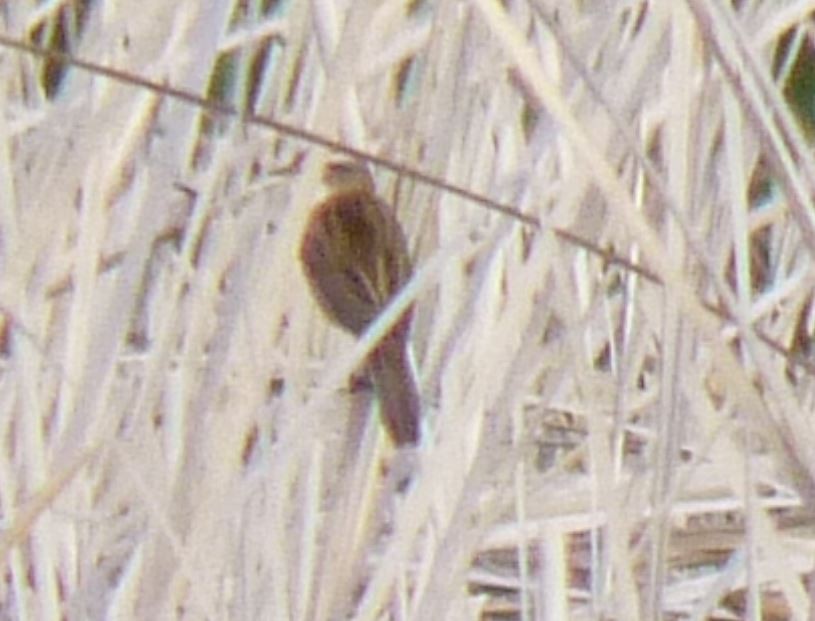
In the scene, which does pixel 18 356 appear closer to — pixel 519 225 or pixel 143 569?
pixel 143 569

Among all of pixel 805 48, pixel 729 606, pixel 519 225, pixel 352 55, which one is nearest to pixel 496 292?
pixel 519 225

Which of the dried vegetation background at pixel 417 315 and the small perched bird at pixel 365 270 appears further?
the small perched bird at pixel 365 270

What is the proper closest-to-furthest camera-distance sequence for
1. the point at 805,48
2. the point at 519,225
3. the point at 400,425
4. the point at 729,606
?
the point at 400,425
the point at 519,225
the point at 729,606
the point at 805,48

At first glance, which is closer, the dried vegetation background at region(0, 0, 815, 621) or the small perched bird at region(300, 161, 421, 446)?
the dried vegetation background at region(0, 0, 815, 621)
